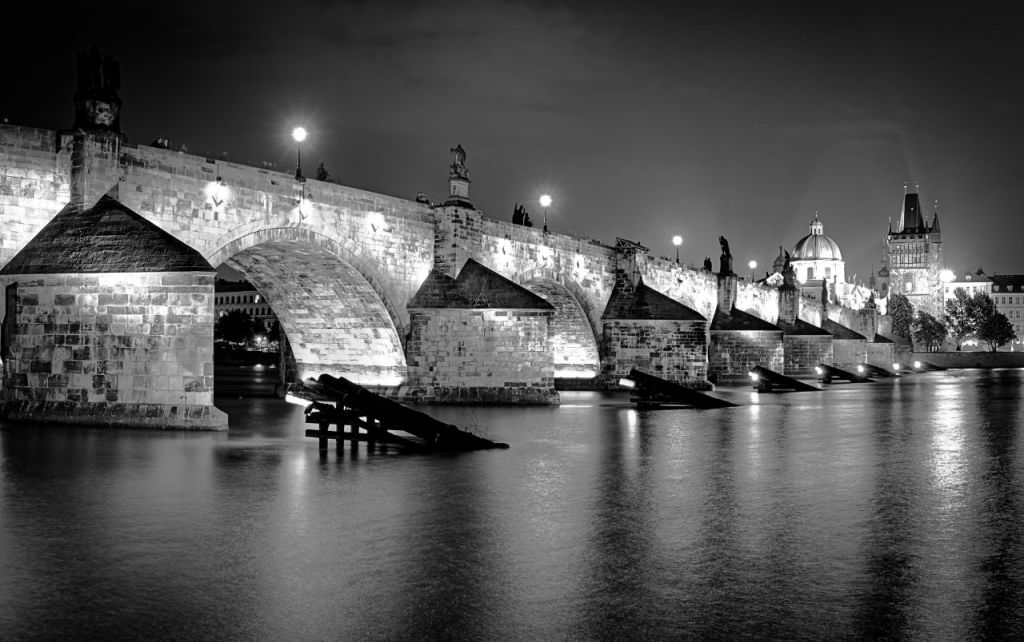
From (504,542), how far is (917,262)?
510ft

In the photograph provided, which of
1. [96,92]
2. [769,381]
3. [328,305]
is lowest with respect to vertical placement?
[769,381]

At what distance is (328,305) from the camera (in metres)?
27.5

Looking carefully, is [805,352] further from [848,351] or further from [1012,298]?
[1012,298]

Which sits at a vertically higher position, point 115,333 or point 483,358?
point 115,333

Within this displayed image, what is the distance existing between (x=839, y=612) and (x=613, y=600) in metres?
1.34

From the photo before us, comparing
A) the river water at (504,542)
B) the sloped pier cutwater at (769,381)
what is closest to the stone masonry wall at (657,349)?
the sloped pier cutwater at (769,381)

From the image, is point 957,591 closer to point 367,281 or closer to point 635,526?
point 635,526

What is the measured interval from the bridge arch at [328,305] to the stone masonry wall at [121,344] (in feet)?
21.2

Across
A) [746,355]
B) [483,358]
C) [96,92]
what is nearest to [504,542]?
[96,92]

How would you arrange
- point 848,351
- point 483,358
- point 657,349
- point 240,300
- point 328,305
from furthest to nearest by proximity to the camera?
1. point 240,300
2. point 848,351
3. point 657,349
4. point 328,305
5. point 483,358

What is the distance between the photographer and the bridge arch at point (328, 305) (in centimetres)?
2473

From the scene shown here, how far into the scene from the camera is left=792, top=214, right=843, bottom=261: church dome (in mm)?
139250

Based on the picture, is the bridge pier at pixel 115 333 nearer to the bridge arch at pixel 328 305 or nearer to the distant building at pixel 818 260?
the bridge arch at pixel 328 305

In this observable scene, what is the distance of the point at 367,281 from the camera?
26047 mm
